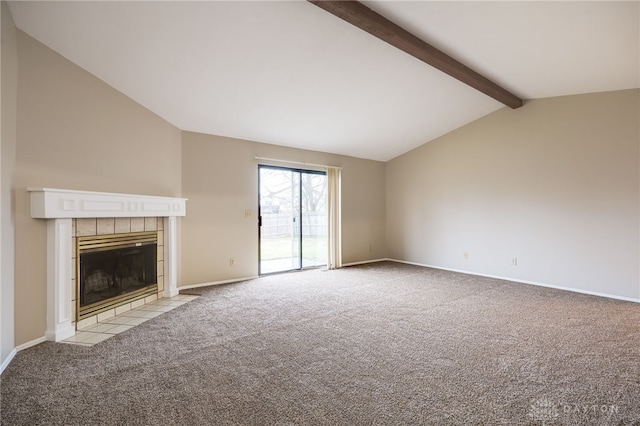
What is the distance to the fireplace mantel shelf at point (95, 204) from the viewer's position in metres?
2.81

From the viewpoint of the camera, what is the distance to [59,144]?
10.1 ft

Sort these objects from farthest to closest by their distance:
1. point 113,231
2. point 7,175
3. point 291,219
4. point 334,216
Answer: point 334,216 < point 291,219 < point 113,231 < point 7,175

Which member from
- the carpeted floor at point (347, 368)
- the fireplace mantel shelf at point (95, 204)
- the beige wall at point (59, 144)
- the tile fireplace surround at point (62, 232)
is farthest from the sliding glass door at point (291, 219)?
the tile fireplace surround at point (62, 232)

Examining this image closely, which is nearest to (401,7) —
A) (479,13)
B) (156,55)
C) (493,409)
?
(479,13)

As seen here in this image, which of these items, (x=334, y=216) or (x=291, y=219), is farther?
(x=334, y=216)

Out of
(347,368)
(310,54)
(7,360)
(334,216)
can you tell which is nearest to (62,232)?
(7,360)

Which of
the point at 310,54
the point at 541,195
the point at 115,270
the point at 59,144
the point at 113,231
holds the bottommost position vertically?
the point at 115,270

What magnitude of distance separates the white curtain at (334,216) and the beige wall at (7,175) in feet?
15.3

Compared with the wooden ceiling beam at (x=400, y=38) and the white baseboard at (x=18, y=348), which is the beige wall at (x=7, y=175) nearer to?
the white baseboard at (x=18, y=348)

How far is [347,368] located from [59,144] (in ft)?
10.8

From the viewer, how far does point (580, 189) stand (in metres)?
4.67

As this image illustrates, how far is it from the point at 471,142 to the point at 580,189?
1879mm

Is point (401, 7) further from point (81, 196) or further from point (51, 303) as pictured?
point (51, 303)

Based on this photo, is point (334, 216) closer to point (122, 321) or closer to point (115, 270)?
point (115, 270)
